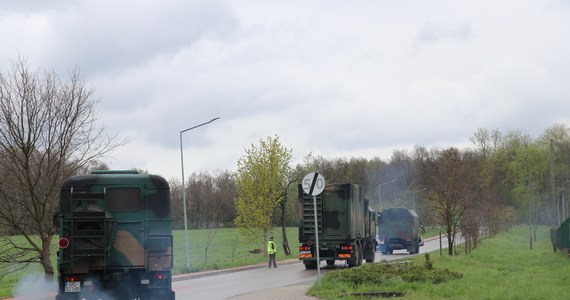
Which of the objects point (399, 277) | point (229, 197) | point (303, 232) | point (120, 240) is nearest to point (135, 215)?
point (120, 240)

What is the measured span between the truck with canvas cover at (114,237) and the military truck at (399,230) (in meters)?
34.5

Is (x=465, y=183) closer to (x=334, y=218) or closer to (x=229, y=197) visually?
(x=334, y=218)

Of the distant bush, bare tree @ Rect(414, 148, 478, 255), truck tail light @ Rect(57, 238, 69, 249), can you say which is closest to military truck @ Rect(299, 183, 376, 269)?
bare tree @ Rect(414, 148, 478, 255)

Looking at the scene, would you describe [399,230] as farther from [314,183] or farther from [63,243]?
[63,243]

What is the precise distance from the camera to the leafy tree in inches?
1688

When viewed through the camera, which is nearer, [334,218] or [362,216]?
[334,218]

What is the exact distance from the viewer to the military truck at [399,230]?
47281 millimetres

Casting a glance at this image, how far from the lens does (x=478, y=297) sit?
14.1 m

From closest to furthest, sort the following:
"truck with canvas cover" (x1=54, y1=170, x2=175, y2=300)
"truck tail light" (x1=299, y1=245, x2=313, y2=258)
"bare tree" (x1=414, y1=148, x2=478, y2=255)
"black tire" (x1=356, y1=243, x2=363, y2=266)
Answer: "truck with canvas cover" (x1=54, y1=170, x2=175, y2=300), "truck tail light" (x1=299, y1=245, x2=313, y2=258), "black tire" (x1=356, y1=243, x2=363, y2=266), "bare tree" (x1=414, y1=148, x2=478, y2=255)

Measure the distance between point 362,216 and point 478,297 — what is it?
53.6ft

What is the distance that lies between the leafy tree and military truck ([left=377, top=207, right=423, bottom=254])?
8237 millimetres

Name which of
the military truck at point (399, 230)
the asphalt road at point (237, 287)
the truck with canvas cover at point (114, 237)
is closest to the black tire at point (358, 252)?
the asphalt road at point (237, 287)

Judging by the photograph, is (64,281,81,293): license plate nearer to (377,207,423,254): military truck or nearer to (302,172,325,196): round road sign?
(302,172,325,196): round road sign

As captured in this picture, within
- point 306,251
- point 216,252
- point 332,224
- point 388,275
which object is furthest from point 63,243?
point 216,252
